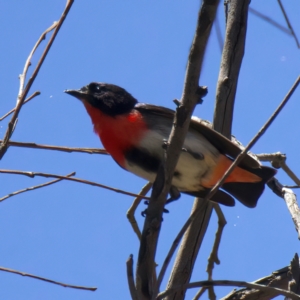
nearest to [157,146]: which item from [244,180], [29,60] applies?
[244,180]

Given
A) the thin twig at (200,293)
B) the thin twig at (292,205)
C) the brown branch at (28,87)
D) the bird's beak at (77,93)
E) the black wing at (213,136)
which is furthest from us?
the bird's beak at (77,93)

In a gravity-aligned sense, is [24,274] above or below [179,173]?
below

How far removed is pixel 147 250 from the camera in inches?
93.7

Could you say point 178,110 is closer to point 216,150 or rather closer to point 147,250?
point 147,250

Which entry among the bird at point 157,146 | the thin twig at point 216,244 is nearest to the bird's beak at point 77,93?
the bird at point 157,146

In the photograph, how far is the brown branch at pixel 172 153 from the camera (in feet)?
6.81

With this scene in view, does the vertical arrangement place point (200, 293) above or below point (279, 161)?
below

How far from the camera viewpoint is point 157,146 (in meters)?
3.65

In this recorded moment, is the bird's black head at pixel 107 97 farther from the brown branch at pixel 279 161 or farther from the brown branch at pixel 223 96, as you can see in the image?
the brown branch at pixel 279 161

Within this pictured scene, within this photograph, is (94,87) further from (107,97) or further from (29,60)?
(29,60)

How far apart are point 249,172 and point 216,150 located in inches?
13.6

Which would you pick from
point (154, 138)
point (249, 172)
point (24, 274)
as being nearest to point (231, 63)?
point (154, 138)

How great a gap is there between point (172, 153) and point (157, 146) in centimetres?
123

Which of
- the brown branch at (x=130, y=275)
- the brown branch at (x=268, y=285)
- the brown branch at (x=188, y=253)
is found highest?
the brown branch at (x=188, y=253)
